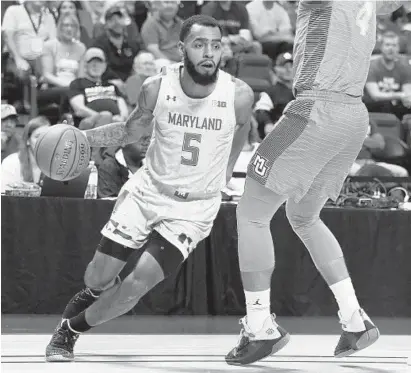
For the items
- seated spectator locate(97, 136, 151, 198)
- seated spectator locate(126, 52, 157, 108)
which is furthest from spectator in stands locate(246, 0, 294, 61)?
seated spectator locate(97, 136, 151, 198)

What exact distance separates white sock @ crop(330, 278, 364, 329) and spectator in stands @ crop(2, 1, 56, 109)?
5.57 meters

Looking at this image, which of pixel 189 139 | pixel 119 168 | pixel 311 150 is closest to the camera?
pixel 311 150

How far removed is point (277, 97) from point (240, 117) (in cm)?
522

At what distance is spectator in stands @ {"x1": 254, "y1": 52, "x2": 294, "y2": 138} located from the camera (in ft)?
29.6

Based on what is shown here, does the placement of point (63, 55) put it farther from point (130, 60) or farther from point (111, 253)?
point (111, 253)

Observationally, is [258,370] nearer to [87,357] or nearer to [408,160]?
[87,357]

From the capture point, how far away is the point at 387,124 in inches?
375

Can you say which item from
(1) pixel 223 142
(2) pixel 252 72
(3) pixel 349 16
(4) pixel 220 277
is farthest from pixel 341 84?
(2) pixel 252 72

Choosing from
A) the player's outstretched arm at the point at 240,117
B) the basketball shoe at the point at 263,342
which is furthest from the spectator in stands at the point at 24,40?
the basketball shoe at the point at 263,342

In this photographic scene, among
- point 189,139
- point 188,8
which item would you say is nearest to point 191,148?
point 189,139

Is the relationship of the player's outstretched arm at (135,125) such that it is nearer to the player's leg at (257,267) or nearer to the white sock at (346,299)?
the player's leg at (257,267)

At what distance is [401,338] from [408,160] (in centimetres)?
410

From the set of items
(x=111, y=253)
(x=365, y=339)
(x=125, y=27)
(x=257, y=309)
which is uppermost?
(x=125, y=27)

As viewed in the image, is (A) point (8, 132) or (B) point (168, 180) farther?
(A) point (8, 132)
